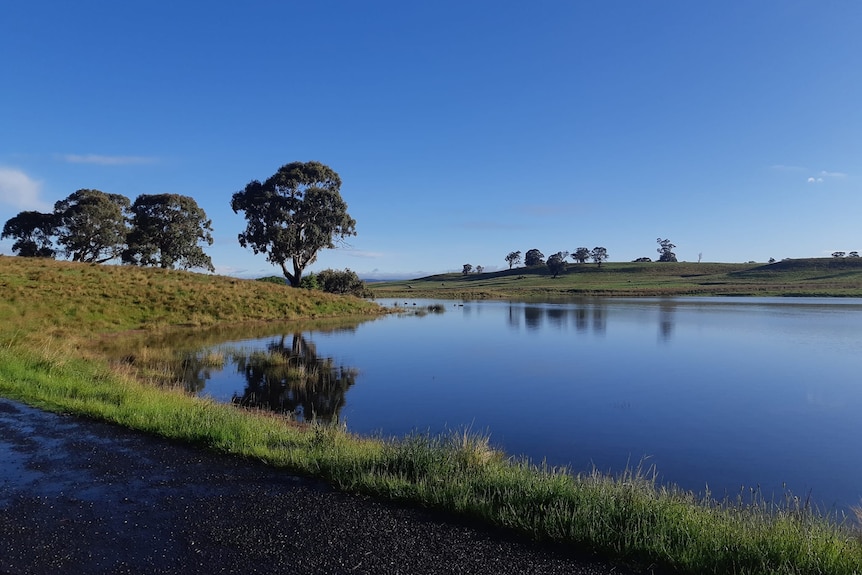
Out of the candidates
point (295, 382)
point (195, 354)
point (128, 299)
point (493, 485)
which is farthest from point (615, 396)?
point (128, 299)

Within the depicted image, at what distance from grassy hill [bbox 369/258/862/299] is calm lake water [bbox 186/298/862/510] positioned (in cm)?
7058

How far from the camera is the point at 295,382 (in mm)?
18266

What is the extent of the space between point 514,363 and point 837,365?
13934 mm

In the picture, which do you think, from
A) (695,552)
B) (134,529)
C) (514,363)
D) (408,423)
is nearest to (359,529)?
(134,529)

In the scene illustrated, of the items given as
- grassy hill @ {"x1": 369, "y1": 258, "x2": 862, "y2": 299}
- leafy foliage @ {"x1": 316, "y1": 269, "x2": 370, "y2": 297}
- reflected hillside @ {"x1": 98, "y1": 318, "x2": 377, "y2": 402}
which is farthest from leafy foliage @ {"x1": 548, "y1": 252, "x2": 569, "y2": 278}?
reflected hillside @ {"x1": 98, "y1": 318, "x2": 377, "y2": 402}

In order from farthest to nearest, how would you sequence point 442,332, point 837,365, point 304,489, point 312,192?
point 312,192 → point 442,332 → point 837,365 → point 304,489

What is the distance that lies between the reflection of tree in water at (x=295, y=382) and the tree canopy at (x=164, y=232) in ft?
142

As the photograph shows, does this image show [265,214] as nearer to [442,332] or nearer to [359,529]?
[442,332]

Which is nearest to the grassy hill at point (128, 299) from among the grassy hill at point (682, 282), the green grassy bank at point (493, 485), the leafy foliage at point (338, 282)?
the green grassy bank at point (493, 485)

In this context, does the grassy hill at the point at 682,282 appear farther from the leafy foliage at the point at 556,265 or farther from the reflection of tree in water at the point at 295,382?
the reflection of tree in water at the point at 295,382

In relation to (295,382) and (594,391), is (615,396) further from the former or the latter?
(295,382)

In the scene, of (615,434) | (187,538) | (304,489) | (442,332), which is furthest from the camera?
(442,332)

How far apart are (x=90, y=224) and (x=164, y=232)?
24.6ft

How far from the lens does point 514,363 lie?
23.2m
